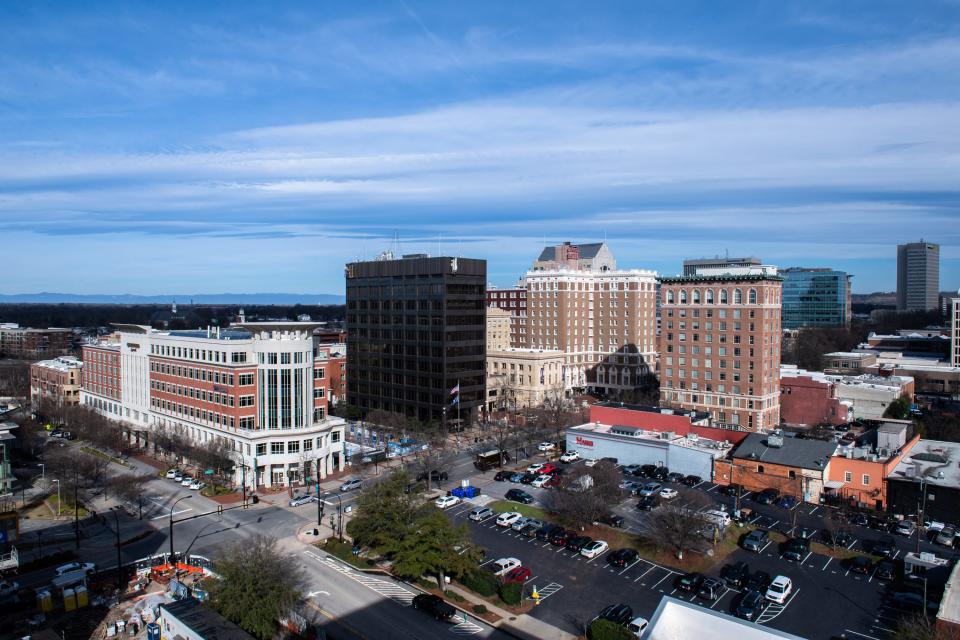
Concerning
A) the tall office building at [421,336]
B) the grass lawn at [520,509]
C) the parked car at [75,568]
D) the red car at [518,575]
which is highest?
the tall office building at [421,336]

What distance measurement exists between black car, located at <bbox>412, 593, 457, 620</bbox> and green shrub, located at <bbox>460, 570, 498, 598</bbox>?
2302 mm

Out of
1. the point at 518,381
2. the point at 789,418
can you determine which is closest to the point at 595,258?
the point at 518,381

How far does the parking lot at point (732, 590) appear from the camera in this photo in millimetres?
35188

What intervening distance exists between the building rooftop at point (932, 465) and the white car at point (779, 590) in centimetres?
2084

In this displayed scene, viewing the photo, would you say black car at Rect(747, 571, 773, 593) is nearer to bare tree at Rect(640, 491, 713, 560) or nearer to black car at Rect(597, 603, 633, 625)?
bare tree at Rect(640, 491, 713, 560)

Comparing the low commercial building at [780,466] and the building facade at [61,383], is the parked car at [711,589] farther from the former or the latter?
the building facade at [61,383]

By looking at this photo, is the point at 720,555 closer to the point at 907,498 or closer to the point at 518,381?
the point at 907,498

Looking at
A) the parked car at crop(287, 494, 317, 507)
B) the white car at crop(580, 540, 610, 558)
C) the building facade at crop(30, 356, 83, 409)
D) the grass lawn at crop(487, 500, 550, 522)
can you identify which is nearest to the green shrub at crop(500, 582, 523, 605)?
the white car at crop(580, 540, 610, 558)

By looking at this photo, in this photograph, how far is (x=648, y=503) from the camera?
5309 cm

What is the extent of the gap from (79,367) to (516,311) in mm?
73610

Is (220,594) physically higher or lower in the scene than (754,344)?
lower

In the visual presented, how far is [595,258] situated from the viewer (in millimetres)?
145625

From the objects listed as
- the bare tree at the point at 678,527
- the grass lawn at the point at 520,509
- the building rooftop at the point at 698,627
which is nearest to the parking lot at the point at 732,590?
the bare tree at the point at 678,527

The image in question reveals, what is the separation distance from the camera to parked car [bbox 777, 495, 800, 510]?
175 feet
